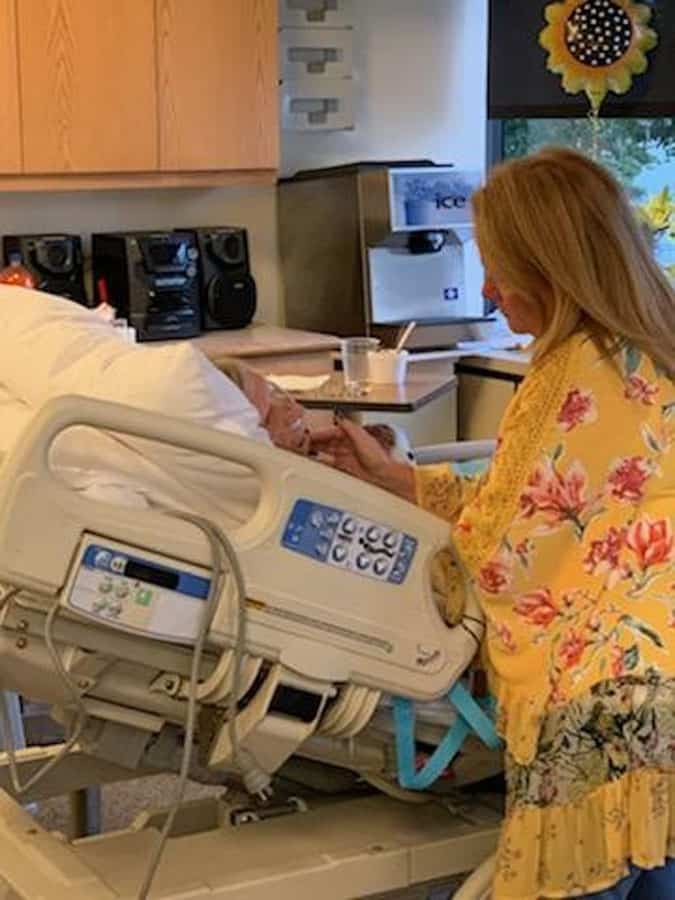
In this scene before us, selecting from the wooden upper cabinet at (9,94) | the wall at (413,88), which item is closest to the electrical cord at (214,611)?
the wooden upper cabinet at (9,94)

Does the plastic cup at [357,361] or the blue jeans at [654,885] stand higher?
the plastic cup at [357,361]

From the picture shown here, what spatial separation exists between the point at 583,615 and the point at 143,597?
0.54m

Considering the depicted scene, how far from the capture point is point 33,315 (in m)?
2.05

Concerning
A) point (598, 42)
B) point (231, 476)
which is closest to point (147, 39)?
point (598, 42)

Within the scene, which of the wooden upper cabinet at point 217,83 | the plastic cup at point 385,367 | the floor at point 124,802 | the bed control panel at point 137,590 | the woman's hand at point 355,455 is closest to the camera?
the bed control panel at point 137,590

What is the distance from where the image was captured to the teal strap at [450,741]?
1.92m

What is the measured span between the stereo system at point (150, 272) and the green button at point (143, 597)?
2.47 meters

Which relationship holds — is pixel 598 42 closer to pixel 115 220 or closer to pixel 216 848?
pixel 115 220

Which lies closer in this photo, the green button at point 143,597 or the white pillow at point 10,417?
the green button at point 143,597

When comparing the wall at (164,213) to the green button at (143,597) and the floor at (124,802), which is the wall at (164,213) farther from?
the green button at (143,597)

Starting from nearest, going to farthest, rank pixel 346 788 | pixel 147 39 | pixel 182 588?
pixel 182 588, pixel 346 788, pixel 147 39

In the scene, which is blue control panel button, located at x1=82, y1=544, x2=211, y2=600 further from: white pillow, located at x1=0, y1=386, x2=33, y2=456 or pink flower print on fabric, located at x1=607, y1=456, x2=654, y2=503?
pink flower print on fabric, located at x1=607, y1=456, x2=654, y2=503

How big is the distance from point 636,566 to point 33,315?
2.78 ft

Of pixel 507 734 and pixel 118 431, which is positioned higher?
pixel 118 431
